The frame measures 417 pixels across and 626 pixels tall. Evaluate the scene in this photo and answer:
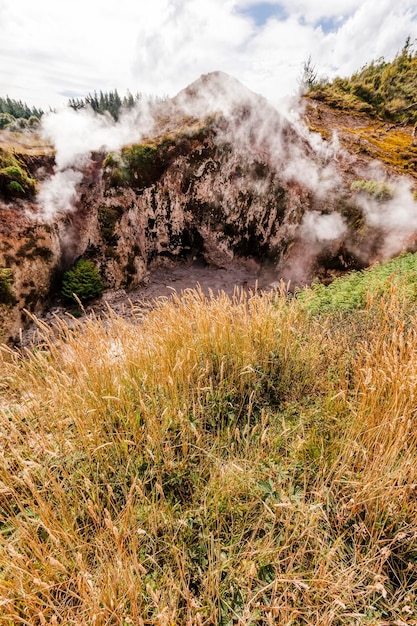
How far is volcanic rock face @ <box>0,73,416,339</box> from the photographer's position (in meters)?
9.83

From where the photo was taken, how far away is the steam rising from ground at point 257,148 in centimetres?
942

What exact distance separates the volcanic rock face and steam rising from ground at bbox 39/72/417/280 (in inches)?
1.7

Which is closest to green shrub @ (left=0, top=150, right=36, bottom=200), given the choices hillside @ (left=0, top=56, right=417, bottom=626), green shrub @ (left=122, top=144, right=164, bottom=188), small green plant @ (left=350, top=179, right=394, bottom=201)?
green shrub @ (left=122, top=144, right=164, bottom=188)

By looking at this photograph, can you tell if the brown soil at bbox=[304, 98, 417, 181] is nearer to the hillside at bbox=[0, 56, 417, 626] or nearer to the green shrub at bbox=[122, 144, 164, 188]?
the hillside at bbox=[0, 56, 417, 626]

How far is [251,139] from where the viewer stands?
11398 mm

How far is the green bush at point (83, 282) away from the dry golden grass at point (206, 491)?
25.4 ft

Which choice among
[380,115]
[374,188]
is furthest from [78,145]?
[380,115]

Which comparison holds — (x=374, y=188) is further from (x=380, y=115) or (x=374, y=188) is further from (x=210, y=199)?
(x=380, y=115)

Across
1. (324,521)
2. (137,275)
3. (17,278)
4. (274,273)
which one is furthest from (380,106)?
(324,521)

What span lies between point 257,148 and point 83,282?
321 inches

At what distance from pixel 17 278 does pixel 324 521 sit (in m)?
9.36

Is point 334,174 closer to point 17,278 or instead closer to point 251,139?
point 251,139

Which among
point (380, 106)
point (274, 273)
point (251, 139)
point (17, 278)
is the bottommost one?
point (274, 273)

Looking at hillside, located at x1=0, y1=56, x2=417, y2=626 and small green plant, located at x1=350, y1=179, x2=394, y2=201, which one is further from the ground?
small green plant, located at x1=350, y1=179, x2=394, y2=201
